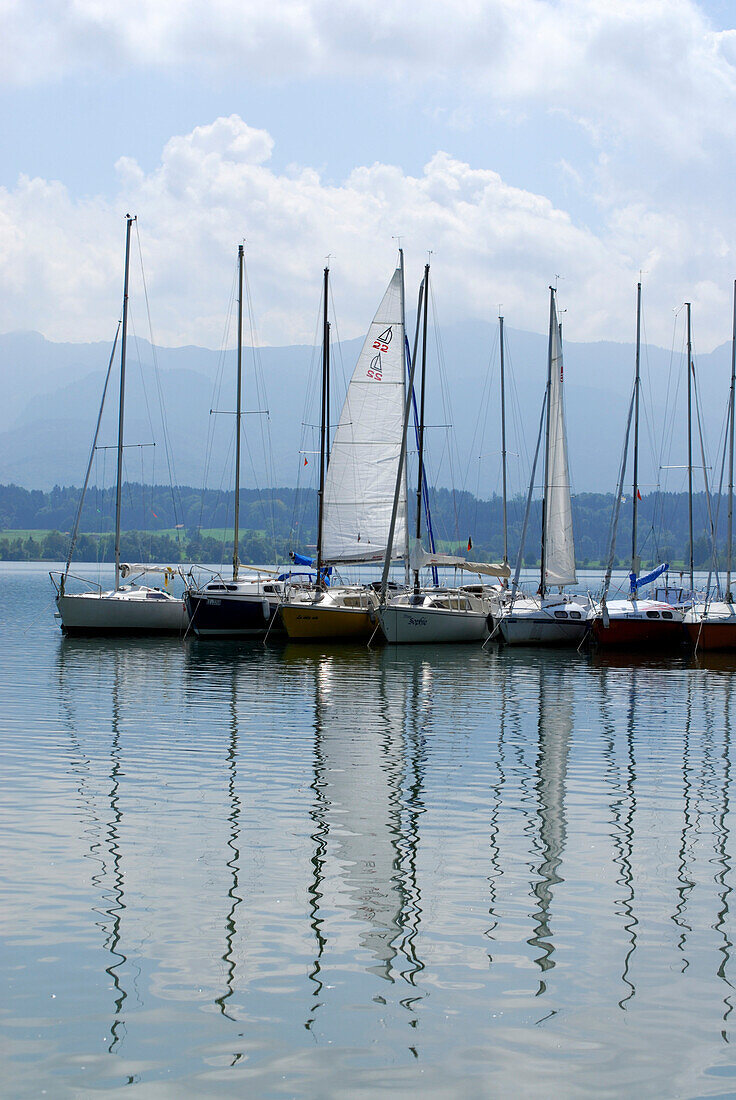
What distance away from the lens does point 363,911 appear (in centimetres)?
1121

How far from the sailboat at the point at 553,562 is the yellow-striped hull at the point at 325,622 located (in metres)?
5.28

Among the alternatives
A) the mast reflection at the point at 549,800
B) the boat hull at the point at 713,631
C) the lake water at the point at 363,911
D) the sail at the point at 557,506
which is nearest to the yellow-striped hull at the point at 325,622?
the sail at the point at 557,506

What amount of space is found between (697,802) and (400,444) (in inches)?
1372

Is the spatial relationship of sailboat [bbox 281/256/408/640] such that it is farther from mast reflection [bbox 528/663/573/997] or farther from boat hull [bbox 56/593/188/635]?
mast reflection [bbox 528/663/573/997]

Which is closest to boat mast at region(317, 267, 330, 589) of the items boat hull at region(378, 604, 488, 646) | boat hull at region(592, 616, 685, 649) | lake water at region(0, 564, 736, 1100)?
boat hull at region(378, 604, 488, 646)

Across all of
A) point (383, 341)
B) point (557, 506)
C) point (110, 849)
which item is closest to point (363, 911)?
point (110, 849)

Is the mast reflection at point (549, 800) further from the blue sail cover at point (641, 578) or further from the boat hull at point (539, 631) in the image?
the blue sail cover at point (641, 578)

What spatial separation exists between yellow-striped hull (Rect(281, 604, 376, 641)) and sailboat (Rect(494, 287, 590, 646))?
5278 millimetres

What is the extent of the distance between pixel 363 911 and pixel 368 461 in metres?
39.4

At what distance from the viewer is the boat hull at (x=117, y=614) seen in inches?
1935

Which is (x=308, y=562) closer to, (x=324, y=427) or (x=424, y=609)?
(x=324, y=427)

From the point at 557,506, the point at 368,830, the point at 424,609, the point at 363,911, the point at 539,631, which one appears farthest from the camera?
the point at 557,506

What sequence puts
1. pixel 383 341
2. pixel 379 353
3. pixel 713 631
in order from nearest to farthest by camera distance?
pixel 713 631 < pixel 379 353 < pixel 383 341

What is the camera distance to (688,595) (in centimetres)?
5650
